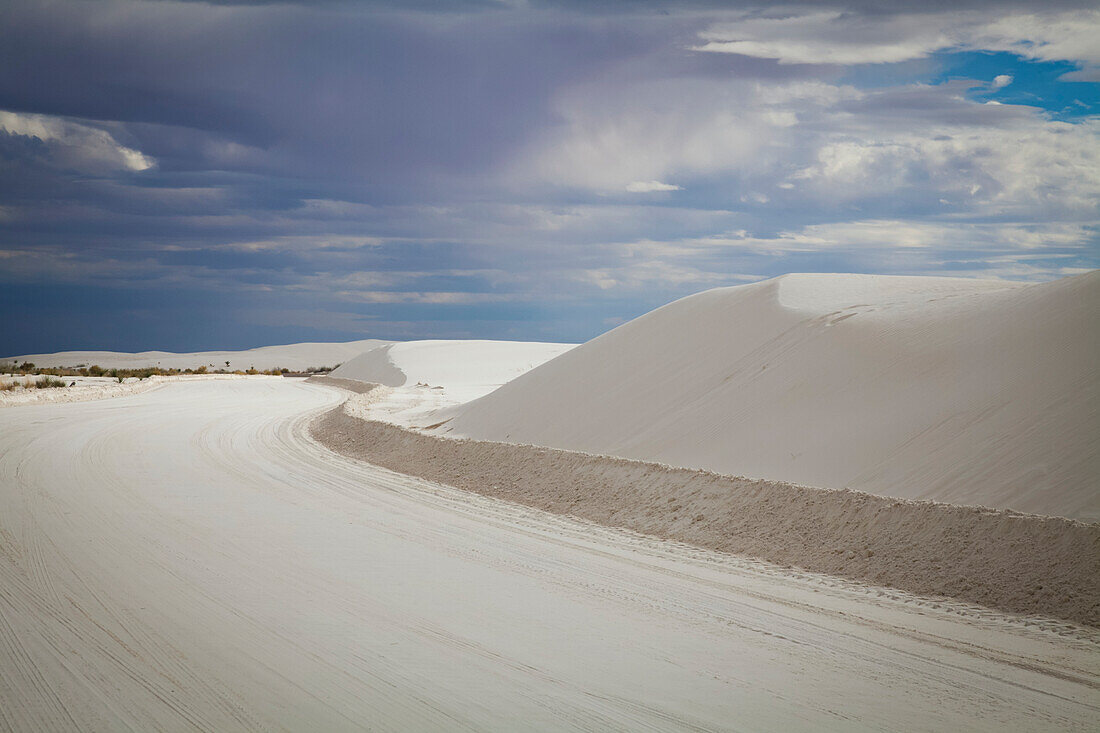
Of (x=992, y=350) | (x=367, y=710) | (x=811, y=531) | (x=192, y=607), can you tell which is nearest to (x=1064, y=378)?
(x=992, y=350)

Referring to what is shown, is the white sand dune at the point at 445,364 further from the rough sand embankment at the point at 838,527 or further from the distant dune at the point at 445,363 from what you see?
the rough sand embankment at the point at 838,527

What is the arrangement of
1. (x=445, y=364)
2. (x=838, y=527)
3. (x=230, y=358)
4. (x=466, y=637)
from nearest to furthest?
(x=466, y=637)
(x=838, y=527)
(x=445, y=364)
(x=230, y=358)

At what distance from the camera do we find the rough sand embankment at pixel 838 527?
6473mm

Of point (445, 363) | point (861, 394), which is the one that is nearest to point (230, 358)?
point (445, 363)

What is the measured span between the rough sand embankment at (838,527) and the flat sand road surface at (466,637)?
1.26 ft

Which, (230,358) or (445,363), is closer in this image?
(445,363)

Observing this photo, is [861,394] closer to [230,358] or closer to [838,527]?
[838,527]

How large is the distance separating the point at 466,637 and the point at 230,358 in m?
132

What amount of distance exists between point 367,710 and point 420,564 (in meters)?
3.40

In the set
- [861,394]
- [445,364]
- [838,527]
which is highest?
[445,364]

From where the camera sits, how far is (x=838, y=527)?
8227 millimetres

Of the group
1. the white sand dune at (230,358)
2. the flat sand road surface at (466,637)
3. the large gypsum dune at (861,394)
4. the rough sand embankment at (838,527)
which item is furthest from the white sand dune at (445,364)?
the white sand dune at (230,358)

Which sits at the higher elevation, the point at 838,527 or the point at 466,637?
the point at 838,527

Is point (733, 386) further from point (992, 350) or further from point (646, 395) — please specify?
point (992, 350)
